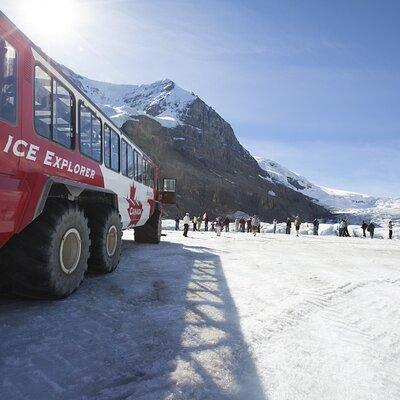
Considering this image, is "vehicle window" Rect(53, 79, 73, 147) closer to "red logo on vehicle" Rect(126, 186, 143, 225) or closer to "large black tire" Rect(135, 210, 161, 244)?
"red logo on vehicle" Rect(126, 186, 143, 225)

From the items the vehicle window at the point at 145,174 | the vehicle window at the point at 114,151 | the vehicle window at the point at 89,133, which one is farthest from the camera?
the vehicle window at the point at 145,174

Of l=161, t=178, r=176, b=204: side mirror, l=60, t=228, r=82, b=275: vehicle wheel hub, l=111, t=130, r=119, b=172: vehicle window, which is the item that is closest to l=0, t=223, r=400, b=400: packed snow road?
l=60, t=228, r=82, b=275: vehicle wheel hub

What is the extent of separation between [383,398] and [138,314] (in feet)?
8.54

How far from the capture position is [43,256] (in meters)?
4.56

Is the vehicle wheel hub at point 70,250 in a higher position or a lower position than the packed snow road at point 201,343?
higher

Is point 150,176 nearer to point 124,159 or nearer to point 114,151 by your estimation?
point 124,159

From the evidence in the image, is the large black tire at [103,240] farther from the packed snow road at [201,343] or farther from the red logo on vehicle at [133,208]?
the red logo on vehicle at [133,208]

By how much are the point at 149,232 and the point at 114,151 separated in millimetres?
5922

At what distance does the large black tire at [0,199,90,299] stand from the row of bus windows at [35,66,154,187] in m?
1.02

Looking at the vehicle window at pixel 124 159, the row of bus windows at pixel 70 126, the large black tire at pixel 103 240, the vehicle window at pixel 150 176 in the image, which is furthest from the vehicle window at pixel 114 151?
the vehicle window at pixel 150 176

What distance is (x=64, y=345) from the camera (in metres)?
3.51

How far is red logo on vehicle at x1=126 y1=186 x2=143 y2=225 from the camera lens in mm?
10398

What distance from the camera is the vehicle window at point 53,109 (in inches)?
192

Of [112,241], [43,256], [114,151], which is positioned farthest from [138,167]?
[43,256]
